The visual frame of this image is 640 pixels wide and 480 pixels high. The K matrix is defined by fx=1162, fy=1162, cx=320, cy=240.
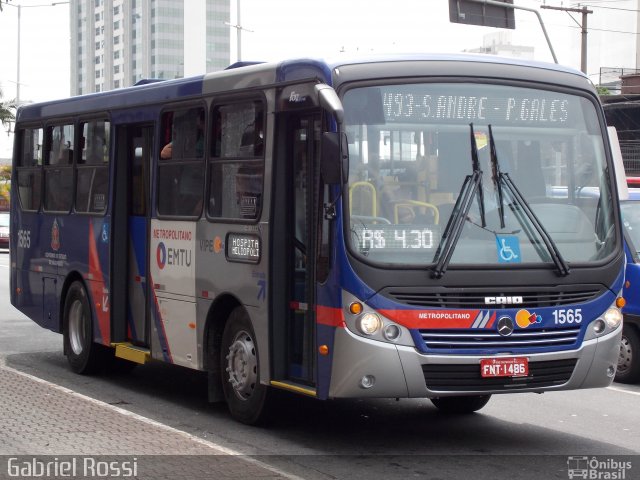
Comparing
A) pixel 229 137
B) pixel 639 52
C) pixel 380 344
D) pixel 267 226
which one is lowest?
pixel 380 344

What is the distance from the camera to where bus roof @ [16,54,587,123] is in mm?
8609

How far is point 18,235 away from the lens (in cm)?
1448

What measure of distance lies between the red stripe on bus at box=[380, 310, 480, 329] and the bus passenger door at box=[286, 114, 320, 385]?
76 centimetres

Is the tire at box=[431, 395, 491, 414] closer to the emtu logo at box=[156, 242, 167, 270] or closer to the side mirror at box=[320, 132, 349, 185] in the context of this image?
the emtu logo at box=[156, 242, 167, 270]

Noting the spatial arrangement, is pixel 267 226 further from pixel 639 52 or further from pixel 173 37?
pixel 173 37

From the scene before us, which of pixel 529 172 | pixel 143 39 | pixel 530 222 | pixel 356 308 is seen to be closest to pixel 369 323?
pixel 356 308

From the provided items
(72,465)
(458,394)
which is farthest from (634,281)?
(72,465)

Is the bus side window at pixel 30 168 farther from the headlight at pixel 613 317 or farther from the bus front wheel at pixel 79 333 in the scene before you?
the headlight at pixel 613 317

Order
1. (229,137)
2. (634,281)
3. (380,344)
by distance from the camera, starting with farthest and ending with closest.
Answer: (634,281) → (229,137) → (380,344)

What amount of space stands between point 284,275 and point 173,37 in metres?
165

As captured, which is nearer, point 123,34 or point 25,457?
point 25,457

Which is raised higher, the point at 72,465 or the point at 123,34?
the point at 123,34

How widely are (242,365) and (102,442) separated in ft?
5.35

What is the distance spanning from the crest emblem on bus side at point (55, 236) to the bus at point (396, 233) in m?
3.14
